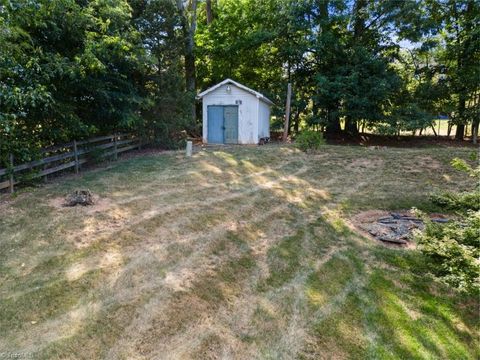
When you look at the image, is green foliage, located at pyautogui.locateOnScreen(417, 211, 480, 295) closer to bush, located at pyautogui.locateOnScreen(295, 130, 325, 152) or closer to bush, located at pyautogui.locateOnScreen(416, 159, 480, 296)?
bush, located at pyautogui.locateOnScreen(416, 159, 480, 296)

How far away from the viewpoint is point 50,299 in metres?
3.83

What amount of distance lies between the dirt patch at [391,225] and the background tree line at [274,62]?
6.93 m

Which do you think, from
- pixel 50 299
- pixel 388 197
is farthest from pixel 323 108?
pixel 50 299

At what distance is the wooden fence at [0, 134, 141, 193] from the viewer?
23.5ft

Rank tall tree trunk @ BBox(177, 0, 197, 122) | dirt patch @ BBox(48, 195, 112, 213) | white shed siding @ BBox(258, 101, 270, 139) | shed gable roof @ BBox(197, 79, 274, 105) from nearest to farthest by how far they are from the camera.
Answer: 1. dirt patch @ BBox(48, 195, 112, 213)
2. tall tree trunk @ BBox(177, 0, 197, 122)
3. shed gable roof @ BBox(197, 79, 274, 105)
4. white shed siding @ BBox(258, 101, 270, 139)

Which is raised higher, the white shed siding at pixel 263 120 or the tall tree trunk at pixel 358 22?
the tall tree trunk at pixel 358 22

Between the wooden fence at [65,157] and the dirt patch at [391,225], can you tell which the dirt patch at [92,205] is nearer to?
the wooden fence at [65,157]

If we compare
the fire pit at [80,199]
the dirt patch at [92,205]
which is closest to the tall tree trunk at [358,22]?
the dirt patch at [92,205]

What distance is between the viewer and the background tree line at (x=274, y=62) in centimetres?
884

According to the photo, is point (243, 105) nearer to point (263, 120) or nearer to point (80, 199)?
point (263, 120)

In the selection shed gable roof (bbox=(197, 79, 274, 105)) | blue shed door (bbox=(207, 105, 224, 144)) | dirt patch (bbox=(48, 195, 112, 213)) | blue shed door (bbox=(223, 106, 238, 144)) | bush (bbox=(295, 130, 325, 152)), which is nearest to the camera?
dirt patch (bbox=(48, 195, 112, 213))

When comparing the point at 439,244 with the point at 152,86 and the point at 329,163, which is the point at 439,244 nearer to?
the point at 329,163

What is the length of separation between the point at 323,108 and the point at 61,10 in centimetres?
1324

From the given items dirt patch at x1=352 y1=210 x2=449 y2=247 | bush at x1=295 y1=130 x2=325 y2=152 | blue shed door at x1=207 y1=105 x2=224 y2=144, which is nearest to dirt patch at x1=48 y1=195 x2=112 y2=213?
dirt patch at x1=352 y1=210 x2=449 y2=247
